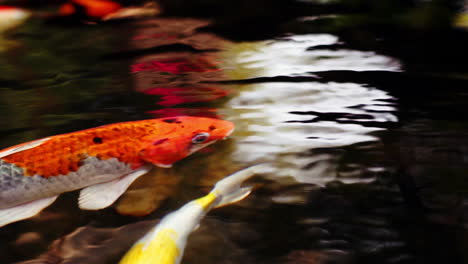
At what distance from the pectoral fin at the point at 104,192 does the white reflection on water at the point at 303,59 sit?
3.70 ft

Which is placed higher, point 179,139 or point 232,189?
point 179,139

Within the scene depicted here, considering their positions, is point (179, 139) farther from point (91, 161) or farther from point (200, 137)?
point (91, 161)

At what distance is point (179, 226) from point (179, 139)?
16.2 inches

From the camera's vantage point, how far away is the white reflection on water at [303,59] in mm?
2318

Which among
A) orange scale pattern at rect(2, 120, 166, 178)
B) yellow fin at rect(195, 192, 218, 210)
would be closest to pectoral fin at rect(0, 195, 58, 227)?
orange scale pattern at rect(2, 120, 166, 178)

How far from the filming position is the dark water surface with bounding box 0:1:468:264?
1.20 metres

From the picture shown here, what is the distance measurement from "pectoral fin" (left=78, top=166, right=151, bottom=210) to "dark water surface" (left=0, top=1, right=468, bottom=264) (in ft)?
0.09

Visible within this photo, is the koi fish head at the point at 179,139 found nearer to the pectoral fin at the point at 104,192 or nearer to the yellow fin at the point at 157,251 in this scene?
the pectoral fin at the point at 104,192

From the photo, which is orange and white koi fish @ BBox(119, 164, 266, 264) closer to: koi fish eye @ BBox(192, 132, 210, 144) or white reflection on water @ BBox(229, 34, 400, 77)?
koi fish eye @ BBox(192, 132, 210, 144)

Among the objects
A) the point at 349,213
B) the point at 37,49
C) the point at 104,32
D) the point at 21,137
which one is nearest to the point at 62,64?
the point at 37,49

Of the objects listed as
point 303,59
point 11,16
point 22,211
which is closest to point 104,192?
point 22,211

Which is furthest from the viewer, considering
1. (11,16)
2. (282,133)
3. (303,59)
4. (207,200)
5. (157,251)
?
(11,16)

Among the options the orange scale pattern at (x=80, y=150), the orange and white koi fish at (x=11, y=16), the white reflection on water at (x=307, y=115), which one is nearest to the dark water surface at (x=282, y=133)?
the white reflection on water at (x=307, y=115)

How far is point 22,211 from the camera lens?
4.33ft
